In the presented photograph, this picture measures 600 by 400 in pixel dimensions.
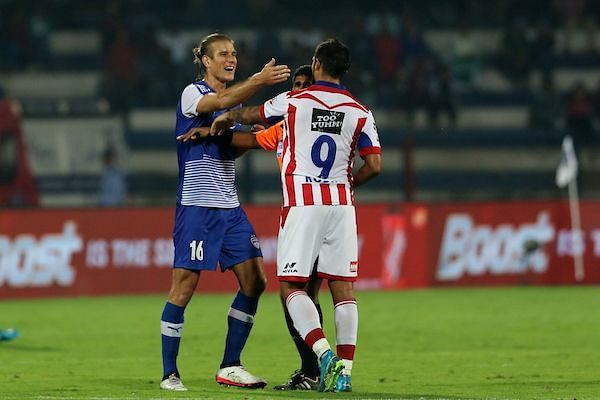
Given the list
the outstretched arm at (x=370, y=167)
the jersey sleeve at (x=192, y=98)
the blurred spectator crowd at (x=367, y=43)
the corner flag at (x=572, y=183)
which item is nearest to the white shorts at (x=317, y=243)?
the outstretched arm at (x=370, y=167)

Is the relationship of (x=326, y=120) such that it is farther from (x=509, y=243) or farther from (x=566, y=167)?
(x=566, y=167)

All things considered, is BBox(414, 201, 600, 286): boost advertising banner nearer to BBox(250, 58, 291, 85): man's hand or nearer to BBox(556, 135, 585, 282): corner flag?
BBox(556, 135, 585, 282): corner flag

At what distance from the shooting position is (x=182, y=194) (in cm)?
916

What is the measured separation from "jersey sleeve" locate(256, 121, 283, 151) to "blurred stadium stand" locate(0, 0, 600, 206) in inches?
439

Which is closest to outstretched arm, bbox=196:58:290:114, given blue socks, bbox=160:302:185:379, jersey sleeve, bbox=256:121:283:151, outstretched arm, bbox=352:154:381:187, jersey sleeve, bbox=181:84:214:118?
jersey sleeve, bbox=181:84:214:118

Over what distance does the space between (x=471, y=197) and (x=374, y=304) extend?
12.6 ft

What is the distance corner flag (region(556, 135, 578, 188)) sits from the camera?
835 inches

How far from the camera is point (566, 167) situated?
21297 millimetres

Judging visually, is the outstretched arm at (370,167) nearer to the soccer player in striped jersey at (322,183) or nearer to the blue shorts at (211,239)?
the soccer player in striped jersey at (322,183)

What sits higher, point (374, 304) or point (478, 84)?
point (478, 84)

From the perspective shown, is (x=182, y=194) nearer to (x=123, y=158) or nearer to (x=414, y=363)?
(x=414, y=363)

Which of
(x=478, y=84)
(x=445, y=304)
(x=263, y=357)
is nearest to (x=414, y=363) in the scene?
(x=263, y=357)

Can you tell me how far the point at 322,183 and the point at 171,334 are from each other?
1403 millimetres

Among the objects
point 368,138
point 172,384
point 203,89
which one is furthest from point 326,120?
point 172,384
